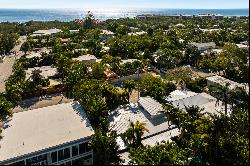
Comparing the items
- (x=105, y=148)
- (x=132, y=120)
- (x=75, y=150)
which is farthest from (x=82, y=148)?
(x=132, y=120)

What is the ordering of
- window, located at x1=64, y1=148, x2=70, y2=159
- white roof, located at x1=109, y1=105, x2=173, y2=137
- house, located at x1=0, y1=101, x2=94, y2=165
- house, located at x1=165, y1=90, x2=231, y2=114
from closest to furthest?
house, located at x1=0, y1=101, x2=94, y2=165, window, located at x1=64, y1=148, x2=70, y2=159, white roof, located at x1=109, y1=105, x2=173, y2=137, house, located at x1=165, y1=90, x2=231, y2=114

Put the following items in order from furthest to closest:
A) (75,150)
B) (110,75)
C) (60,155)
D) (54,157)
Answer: (110,75) → (75,150) → (60,155) → (54,157)

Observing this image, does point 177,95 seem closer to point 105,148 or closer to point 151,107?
point 151,107

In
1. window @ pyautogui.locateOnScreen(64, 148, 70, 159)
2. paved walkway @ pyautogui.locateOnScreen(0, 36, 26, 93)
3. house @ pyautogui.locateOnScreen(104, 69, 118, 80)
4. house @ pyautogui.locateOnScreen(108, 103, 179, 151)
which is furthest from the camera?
paved walkway @ pyautogui.locateOnScreen(0, 36, 26, 93)

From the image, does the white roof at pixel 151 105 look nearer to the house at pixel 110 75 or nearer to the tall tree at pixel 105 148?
the tall tree at pixel 105 148

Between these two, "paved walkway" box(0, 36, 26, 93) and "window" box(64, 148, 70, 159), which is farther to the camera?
"paved walkway" box(0, 36, 26, 93)

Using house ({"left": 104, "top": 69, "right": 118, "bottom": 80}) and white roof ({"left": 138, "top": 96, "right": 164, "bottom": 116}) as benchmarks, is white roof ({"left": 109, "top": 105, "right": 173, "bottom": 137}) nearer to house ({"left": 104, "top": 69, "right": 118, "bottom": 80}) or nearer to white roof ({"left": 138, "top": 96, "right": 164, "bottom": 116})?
white roof ({"left": 138, "top": 96, "right": 164, "bottom": 116})

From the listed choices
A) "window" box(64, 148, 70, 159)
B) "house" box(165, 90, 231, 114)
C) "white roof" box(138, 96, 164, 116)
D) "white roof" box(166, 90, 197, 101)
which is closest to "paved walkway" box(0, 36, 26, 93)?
"white roof" box(138, 96, 164, 116)

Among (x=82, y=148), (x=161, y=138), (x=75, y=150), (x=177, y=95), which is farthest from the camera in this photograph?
(x=177, y=95)
